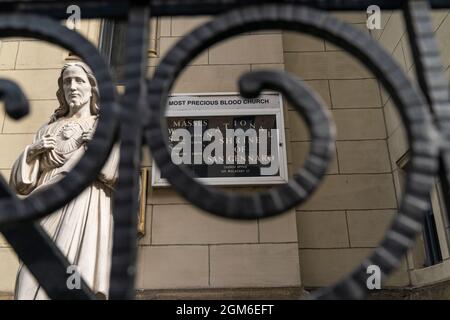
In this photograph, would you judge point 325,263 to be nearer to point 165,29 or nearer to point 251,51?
point 251,51

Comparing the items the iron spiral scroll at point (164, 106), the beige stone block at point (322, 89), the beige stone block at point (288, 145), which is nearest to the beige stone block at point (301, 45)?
the beige stone block at point (322, 89)

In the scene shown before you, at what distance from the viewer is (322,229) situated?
3209 mm

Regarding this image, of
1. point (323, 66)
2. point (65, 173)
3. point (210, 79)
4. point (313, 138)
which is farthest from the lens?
point (323, 66)

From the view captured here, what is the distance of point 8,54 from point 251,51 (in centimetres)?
197

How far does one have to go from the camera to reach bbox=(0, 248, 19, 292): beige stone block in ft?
9.38

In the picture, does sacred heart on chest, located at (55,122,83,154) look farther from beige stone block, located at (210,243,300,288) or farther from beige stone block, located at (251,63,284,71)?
beige stone block, located at (251,63,284,71)

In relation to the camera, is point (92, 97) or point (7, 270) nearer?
point (92, 97)

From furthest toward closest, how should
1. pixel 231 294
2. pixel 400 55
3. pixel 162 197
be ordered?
pixel 400 55 < pixel 162 197 < pixel 231 294

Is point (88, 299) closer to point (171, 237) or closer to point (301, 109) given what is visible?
point (301, 109)

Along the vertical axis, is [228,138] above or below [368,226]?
above

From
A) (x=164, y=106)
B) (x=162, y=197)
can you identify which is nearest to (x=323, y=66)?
(x=162, y=197)

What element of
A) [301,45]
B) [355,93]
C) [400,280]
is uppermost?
[301,45]

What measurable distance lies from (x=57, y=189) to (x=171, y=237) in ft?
8.18


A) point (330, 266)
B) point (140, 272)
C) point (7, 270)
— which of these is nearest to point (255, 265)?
→ point (330, 266)
